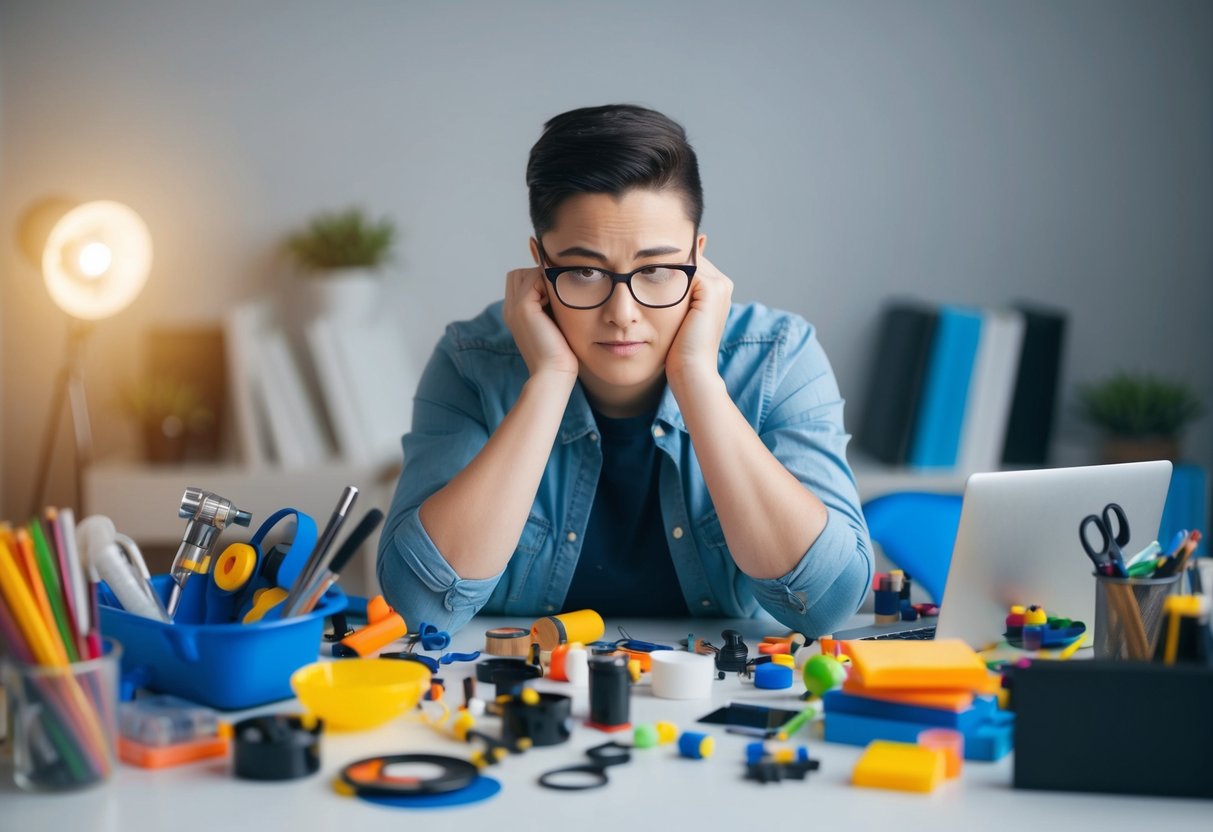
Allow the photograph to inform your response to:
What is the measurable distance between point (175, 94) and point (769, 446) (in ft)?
7.07

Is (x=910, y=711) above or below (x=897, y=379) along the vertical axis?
below

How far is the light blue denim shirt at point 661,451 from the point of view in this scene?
63.6 inches

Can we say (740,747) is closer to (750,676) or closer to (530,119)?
(750,676)

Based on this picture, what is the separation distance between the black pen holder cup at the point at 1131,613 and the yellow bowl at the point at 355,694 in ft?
2.08

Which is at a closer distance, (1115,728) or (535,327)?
(1115,728)

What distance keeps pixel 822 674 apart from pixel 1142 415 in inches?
87.4

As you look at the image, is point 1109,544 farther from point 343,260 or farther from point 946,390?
point 343,260

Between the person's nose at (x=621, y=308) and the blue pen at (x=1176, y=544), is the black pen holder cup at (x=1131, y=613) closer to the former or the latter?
the blue pen at (x=1176, y=544)

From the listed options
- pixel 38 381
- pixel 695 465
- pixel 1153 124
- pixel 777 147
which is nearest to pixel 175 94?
pixel 38 381

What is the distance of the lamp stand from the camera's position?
2.99 metres

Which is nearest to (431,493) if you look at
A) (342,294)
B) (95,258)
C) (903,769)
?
(903,769)

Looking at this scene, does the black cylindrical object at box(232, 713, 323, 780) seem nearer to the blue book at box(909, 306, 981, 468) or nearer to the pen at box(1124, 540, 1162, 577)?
the pen at box(1124, 540, 1162, 577)

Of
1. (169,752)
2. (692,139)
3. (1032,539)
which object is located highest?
(692,139)

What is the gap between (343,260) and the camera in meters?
3.15
